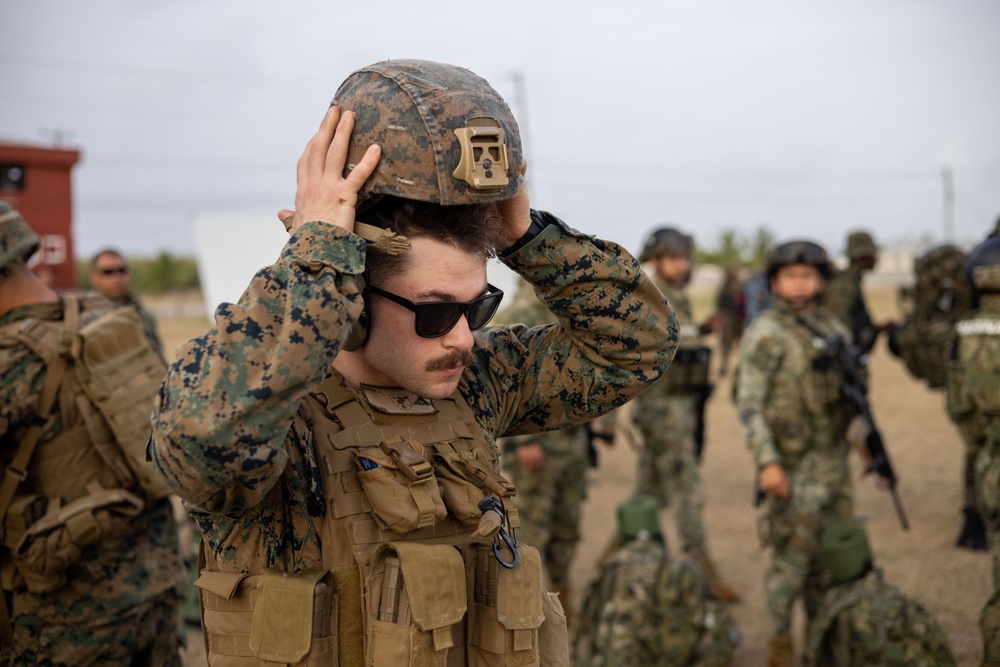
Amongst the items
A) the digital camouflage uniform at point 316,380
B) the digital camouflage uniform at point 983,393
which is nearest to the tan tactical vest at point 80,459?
the digital camouflage uniform at point 316,380

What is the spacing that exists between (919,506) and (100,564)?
24.2 feet

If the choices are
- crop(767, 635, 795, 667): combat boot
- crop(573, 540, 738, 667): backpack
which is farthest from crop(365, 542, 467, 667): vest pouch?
crop(767, 635, 795, 667): combat boot

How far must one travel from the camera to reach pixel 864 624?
4246 mm

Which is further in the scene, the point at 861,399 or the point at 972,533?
the point at 972,533

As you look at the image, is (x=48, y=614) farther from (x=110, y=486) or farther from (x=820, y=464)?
(x=820, y=464)

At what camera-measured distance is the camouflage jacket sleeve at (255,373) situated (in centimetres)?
155

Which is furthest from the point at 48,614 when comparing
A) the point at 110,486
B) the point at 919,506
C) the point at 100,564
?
the point at 919,506

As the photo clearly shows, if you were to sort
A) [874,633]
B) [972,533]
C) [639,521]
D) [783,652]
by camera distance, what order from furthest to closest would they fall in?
[972,533], [639,521], [783,652], [874,633]

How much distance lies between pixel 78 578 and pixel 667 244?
5.03 metres

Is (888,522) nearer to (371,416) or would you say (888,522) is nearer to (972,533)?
(972,533)

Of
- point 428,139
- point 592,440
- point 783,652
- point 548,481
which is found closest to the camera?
point 428,139

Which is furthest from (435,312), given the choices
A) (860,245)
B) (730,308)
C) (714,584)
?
(730,308)

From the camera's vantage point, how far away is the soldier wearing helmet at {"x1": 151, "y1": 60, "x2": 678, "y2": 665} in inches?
63.7

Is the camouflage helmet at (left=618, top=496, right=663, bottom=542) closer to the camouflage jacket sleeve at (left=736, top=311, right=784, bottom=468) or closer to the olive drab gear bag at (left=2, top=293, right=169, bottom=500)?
the camouflage jacket sleeve at (left=736, top=311, right=784, bottom=468)
